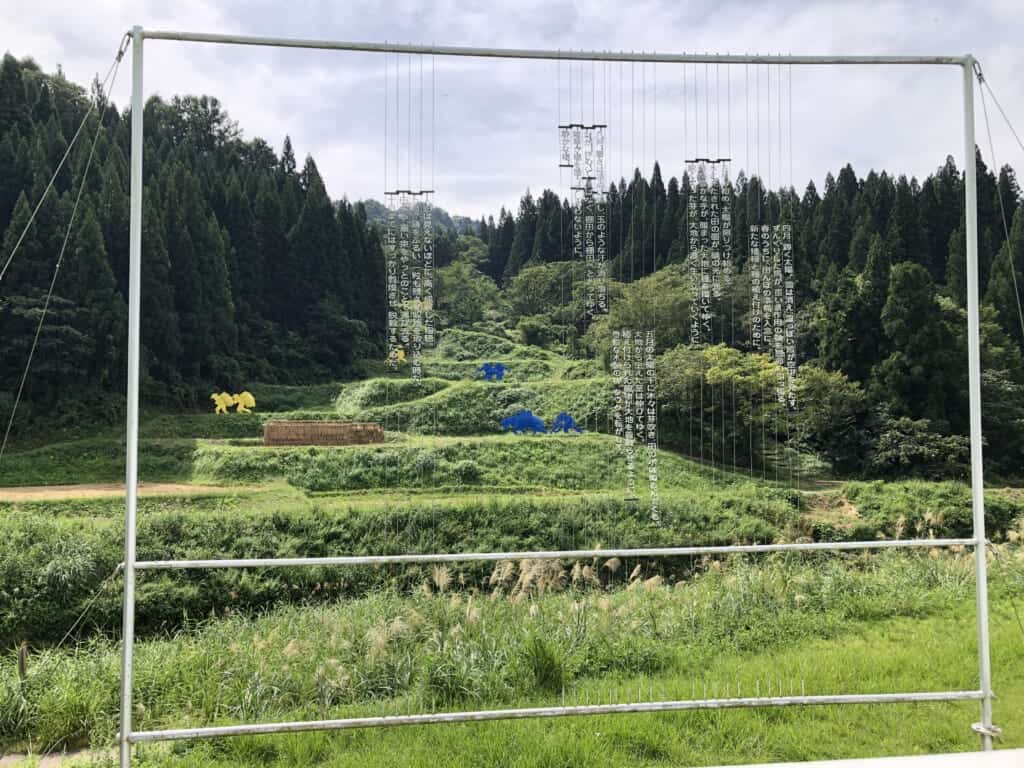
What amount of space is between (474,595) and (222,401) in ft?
15.6

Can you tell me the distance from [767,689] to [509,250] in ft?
17.2

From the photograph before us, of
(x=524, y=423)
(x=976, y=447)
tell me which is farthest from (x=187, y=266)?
(x=976, y=447)

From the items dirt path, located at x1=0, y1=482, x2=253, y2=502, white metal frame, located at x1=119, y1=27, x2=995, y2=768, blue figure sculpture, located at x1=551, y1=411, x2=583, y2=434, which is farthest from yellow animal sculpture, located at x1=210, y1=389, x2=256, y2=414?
white metal frame, located at x1=119, y1=27, x2=995, y2=768

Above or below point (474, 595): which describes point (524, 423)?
above

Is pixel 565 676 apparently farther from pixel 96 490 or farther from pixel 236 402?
pixel 96 490

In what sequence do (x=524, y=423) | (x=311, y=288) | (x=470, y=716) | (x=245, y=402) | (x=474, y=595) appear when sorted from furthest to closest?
(x=245, y=402) → (x=311, y=288) → (x=524, y=423) → (x=474, y=595) → (x=470, y=716)

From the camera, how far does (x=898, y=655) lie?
483cm

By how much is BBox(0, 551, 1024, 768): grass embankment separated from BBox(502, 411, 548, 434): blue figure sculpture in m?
3.13

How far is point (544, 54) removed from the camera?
358 cm

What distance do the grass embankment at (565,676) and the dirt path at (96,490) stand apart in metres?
4.03

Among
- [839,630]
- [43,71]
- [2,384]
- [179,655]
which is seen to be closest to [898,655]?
[839,630]

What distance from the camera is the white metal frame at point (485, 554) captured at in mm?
3084

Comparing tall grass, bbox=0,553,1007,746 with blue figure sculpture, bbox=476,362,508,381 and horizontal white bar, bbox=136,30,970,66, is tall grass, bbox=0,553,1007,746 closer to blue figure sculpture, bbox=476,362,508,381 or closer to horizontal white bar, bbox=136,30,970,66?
blue figure sculpture, bbox=476,362,508,381

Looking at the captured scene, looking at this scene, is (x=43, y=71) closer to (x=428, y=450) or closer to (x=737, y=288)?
(x=428, y=450)
